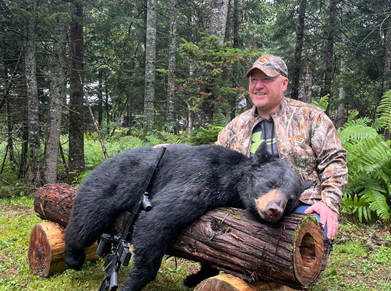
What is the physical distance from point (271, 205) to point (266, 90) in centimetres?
170

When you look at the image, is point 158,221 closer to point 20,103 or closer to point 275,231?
point 275,231

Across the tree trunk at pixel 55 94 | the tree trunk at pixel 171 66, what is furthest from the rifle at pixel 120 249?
the tree trunk at pixel 171 66

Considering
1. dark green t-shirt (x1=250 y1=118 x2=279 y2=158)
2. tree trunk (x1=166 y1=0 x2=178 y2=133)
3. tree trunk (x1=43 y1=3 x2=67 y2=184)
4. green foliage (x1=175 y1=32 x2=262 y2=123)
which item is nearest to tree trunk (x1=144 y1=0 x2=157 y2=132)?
tree trunk (x1=166 y1=0 x2=178 y2=133)

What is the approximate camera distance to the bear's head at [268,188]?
2299 millimetres

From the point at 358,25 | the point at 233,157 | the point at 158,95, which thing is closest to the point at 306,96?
the point at 358,25

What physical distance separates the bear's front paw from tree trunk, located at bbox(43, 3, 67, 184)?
15.5 feet

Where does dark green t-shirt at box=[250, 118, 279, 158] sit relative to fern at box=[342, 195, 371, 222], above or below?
above

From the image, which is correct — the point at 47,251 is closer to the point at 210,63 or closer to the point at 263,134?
the point at 263,134

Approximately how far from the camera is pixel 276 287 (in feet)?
7.73

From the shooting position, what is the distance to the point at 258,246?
226 centimetres

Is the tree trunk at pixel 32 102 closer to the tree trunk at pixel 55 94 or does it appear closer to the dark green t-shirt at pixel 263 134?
the tree trunk at pixel 55 94

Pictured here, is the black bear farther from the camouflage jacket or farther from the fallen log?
the camouflage jacket

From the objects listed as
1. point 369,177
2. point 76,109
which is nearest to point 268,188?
point 369,177

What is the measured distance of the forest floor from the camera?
385cm
